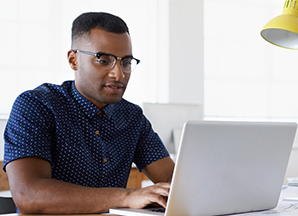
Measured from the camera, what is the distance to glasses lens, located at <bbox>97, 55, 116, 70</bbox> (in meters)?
1.61

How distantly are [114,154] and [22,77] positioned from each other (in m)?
2.63

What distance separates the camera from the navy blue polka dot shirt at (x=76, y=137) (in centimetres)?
144

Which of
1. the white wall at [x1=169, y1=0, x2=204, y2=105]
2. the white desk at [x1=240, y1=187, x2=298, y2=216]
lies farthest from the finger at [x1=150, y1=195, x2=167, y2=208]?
the white wall at [x1=169, y1=0, x2=204, y2=105]

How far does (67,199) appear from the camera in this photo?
1264mm

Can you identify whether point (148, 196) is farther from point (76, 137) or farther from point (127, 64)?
point (127, 64)

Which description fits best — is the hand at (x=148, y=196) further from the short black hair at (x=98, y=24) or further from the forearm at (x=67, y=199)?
the short black hair at (x=98, y=24)

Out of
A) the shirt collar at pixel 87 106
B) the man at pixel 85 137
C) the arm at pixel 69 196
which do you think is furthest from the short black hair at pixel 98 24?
the arm at pixel 69 196

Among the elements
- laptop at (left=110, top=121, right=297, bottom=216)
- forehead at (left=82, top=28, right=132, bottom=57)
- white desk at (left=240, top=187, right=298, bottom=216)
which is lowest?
white desk at (left=240, top=187, right=298, bottom=216)

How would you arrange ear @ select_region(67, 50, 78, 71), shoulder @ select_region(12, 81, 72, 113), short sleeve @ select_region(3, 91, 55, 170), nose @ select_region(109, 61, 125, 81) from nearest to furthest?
short sleeve @ select_region(3, 91, 55, 170) < shoulder @ select_region(12, 81, 72, 113) < nose @ select_region(109, 61, 125, 81) < ear @ select_region(67, 50, 78, 71)

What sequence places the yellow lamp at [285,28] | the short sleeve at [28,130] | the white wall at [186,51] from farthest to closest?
the white wall at [186,51] → the yellow lamp at [285,28] → the short sleeve at [28,130]

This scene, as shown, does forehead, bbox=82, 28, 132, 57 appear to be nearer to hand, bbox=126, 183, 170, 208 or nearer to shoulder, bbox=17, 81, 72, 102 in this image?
shoulder, bbox=17, 81, 72, 102

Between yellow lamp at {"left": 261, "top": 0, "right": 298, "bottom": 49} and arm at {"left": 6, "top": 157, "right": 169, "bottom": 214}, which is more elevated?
yellow lamp at {"left": 261, "top": 0, "right": 298, "bottom": 49}

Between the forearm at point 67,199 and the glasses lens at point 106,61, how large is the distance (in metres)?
0.48

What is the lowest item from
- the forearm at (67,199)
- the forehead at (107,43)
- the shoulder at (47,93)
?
the forearm at (67,199)
